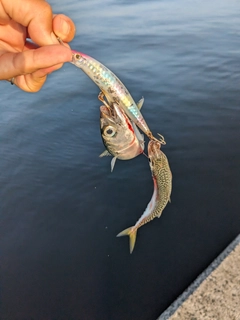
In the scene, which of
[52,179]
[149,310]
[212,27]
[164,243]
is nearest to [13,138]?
[52,179]

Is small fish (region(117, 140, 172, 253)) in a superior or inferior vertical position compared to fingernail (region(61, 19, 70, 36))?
inferior

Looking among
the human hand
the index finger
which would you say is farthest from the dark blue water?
the index finger

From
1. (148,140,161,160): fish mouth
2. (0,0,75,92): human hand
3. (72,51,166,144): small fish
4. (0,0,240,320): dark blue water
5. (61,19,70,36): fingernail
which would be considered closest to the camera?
(0,0,75,92): human hand

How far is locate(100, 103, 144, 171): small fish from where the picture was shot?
2.23m

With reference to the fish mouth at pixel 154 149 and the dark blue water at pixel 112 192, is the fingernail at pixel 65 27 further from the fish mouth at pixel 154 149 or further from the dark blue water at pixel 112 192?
the dark blue water at pixel 112 192

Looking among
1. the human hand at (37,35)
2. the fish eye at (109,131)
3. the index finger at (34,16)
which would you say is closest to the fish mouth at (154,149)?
the fish eye at (109,131)

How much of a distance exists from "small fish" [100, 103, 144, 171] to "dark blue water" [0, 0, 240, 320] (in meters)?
2.07

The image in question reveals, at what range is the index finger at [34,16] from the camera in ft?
6.37

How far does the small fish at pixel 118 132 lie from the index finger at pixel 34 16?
568 mm

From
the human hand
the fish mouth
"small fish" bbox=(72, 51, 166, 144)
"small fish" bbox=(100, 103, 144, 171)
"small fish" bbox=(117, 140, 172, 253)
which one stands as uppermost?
the human hand

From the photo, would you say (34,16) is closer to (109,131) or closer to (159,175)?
(109,131)

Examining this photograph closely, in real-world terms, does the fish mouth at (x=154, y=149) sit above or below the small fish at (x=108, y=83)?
Answer: below

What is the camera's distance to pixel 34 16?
1985mm

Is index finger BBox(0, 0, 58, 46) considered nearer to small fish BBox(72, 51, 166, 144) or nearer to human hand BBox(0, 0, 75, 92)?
human hand BBox(0, 0, 75, 92)
